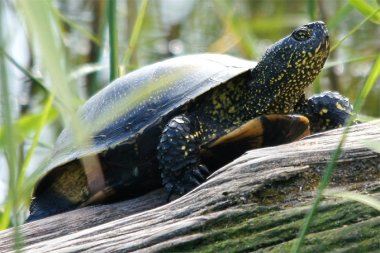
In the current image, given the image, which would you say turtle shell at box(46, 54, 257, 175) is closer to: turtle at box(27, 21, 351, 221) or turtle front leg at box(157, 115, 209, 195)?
turtle at box(27, 21, 351, 221)

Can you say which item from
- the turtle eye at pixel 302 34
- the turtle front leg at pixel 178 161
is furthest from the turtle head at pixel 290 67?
the turtle front leg at pixel 178 161

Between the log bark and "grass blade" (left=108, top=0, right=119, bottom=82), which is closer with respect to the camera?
the log bark

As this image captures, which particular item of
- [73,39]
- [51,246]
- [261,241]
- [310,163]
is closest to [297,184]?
[310,163]

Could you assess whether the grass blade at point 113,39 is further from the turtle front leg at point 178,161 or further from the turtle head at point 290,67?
the turtle head at point 290,67

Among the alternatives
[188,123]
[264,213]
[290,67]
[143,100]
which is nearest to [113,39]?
[143,100]

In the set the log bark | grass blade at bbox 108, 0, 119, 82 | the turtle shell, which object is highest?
grass blade at bbox 108, 0, 119, 82

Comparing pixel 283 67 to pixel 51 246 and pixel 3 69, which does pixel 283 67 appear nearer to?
pixel 51 246

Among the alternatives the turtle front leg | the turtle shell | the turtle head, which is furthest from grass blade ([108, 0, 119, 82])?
the turtle head

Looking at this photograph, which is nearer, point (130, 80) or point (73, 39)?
point (130, 80)
